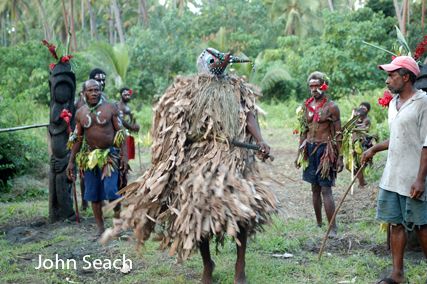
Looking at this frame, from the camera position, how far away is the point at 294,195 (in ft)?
25.0

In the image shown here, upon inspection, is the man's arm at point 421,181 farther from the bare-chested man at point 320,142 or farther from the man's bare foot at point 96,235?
the man's bare foot at point 96,235

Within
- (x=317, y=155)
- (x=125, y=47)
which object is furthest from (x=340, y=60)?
(x=317, y=155)

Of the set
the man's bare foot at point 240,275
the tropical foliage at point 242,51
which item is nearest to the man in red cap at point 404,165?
the man's bare foot at point 240,275

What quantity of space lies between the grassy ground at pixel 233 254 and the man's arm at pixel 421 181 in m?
0.88

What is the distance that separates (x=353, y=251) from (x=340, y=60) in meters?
15.1

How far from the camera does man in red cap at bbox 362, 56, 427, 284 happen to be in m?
3.54

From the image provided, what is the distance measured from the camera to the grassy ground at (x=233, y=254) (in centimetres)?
414

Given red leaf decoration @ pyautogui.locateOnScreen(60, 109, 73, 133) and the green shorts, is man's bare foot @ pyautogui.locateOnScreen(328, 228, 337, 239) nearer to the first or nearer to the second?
the green shorts

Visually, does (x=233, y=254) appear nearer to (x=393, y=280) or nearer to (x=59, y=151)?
(x=393, y=280)

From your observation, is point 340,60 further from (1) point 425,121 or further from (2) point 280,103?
(1) point 425,121

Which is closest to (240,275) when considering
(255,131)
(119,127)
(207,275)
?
(207,275)

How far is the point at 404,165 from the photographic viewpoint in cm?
361

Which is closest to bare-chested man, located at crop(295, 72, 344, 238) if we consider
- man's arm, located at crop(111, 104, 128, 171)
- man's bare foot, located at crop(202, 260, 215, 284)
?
man's bare foot, located at crop(202, 260, 215, 284)

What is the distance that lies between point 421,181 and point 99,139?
4.01m
